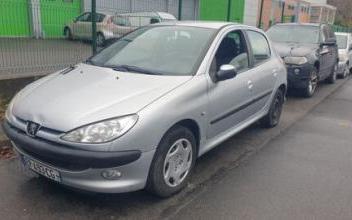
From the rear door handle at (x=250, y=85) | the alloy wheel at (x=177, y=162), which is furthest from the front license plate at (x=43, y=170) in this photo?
the rear door handle at (x=250, y=85)

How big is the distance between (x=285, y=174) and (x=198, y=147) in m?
1.14

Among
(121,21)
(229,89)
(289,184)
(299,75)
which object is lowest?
(289,184)

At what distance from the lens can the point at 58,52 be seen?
689 centimetres

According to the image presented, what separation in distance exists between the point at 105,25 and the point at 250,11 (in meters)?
22.2

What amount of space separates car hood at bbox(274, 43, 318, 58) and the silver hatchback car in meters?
3.81

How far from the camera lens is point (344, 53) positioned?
11891mm

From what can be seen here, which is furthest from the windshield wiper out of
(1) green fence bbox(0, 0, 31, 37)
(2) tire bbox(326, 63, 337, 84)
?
(2) tire bbox(326, 63, 337, 84)

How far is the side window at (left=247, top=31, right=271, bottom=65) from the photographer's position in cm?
498

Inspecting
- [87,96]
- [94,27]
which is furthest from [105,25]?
[87,96]

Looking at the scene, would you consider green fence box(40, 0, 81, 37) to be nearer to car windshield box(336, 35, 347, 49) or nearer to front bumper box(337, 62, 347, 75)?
front bumper box(337, 62, 347, 75)

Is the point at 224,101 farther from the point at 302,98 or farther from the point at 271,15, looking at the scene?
Result: the point at 271,15

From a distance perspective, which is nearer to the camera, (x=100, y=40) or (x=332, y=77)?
(x=100, y=40)

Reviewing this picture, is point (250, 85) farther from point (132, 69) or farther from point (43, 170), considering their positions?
point (43, 170)

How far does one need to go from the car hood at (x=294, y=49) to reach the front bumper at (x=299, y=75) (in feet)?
1.03
